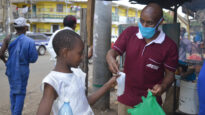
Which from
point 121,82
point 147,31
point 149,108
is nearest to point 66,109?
point 121,82

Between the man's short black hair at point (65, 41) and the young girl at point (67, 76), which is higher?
the man's short black hair at point (65, 41)

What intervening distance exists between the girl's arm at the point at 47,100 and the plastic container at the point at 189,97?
2.92 metres

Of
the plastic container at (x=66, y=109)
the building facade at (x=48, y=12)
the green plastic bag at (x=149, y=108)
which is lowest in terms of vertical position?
the green plastic bag at (x=149, y=108)

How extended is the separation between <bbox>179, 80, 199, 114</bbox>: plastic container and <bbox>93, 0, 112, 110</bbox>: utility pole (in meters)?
1.39

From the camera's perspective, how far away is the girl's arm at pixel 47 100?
1411 mm

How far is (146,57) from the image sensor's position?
2061 mm

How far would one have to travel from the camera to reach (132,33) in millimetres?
2250

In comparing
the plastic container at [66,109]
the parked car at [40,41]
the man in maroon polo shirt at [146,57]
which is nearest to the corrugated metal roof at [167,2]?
the man in maroon polo shirt at [146,57]

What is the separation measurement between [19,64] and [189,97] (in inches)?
117

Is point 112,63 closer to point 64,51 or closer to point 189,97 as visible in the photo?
point 64,51

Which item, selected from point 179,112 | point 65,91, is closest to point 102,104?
point 179,112

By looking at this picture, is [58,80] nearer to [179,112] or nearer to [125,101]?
[125,101]

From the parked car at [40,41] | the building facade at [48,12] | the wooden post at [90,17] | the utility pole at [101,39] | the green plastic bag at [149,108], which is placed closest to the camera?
the green plastic bag at [149,108]

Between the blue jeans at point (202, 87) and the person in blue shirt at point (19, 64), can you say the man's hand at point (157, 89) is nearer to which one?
the blue jeans at point (202, 87)
